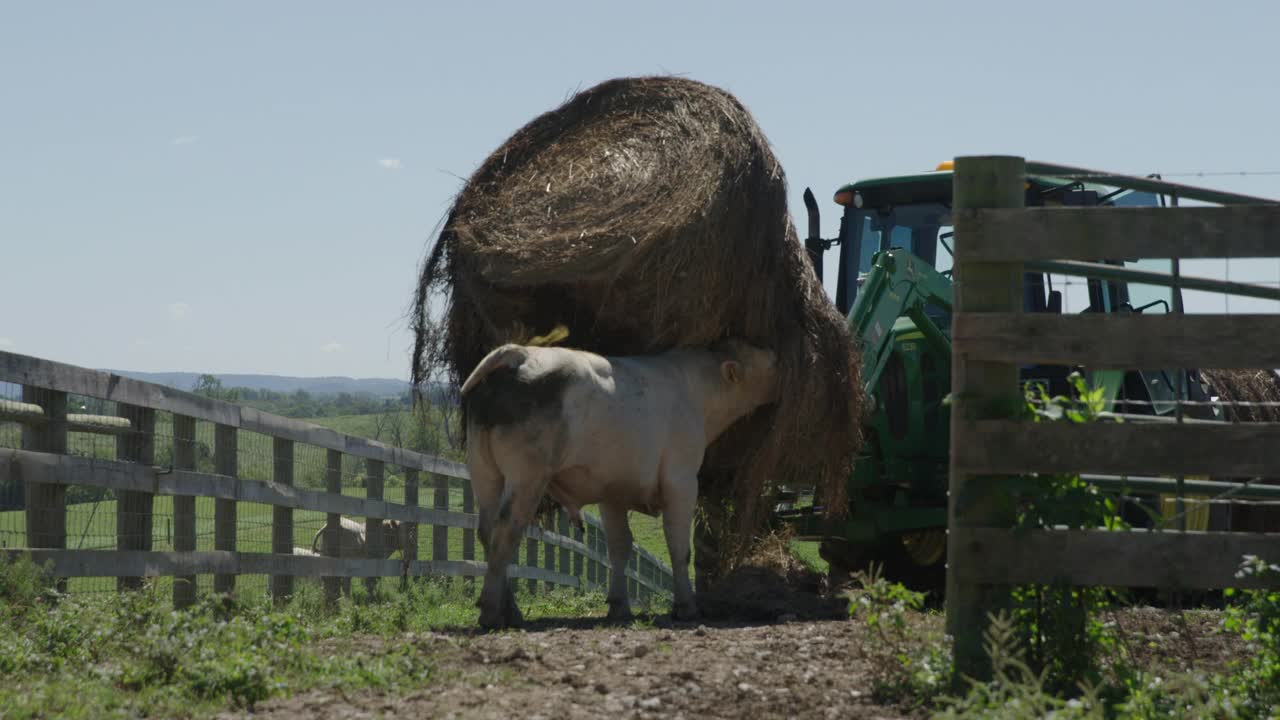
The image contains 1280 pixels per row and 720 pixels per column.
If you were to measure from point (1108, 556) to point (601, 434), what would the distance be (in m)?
3.06

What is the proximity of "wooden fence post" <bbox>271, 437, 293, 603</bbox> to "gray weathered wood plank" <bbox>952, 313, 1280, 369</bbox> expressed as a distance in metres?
4.99

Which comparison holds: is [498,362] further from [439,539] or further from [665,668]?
[439,539]

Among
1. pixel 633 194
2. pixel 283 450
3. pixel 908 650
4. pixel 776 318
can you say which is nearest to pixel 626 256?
pixel 633 194

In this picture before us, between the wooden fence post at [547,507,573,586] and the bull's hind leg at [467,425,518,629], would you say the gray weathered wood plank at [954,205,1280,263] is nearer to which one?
the bull's hind leg at [467,425,518,629]

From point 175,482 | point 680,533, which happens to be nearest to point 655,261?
point 680,533

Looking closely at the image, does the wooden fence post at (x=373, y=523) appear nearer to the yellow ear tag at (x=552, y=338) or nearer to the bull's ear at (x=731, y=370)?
the yellow ear tag at (x=552, y=338)

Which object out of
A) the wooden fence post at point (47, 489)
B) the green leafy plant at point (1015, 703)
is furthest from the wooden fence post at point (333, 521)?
the green leafy plant at point (1015, 703)

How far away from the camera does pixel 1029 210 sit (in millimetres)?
5121

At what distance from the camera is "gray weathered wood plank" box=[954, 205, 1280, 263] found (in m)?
5.09

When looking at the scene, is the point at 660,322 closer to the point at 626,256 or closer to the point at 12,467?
the point at 626,256

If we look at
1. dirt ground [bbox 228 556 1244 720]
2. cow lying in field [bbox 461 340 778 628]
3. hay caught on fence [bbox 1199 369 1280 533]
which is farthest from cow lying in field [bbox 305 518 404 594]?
hay caught on fence [bbox 1199 369 1280 533]

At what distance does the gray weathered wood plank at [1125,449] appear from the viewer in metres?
5.03

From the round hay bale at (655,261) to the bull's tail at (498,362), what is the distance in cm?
73

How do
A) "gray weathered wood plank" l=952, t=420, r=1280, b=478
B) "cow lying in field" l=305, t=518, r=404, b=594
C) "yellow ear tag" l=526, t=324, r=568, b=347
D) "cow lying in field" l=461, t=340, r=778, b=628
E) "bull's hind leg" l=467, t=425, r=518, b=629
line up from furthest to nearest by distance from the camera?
"cow lying in field" l=305, t=518, r=404, b=594 → "yellow ear tag" l=526, t=324, r=568, b=347 → "bull's hind leg" l=467, t=425, r=518, b=629 → "cow lying in field" l=461, t=340, r=778, b=628 → "gray weathered wood plank" l=952, t=420, r=1280, b=478
